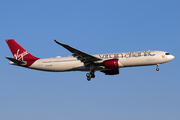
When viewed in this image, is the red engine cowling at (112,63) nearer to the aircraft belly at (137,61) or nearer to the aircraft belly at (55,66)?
the aircraft belly at (137,61)

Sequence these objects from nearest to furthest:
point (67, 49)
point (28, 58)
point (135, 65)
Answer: point (67, 49)
point (135, 65)
point (28, 58)

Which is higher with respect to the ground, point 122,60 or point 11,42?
point 11,42

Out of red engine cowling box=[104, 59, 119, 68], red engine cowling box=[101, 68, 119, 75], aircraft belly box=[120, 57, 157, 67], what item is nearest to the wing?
red engine cowling box=[104, 59, 119, 68]

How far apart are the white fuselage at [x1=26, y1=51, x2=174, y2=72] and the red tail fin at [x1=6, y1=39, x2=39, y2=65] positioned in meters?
2.00

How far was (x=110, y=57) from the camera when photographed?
48.0m

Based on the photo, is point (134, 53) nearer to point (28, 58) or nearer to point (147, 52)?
point (147, 52)

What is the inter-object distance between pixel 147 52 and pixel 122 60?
4.37 metres

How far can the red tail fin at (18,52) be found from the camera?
51.5m

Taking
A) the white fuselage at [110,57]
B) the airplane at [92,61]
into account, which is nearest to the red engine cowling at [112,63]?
the airplane at [92,61]

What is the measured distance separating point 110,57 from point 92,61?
10.1 feet

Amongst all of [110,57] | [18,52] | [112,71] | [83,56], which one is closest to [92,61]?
[83,56]

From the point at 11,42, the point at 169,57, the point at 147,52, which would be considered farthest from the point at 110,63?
the point at 11,42

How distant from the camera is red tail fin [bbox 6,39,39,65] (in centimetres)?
5150

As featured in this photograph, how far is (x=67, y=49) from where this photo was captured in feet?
145
